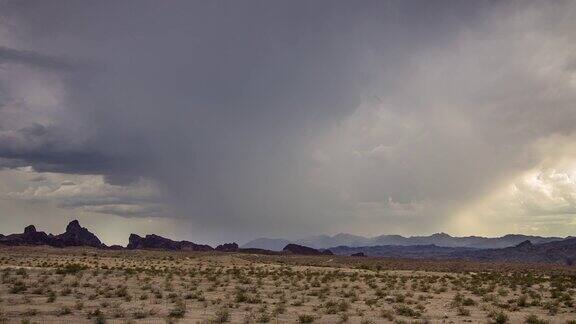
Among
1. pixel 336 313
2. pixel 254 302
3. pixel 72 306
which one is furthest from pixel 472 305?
pixel 72 306

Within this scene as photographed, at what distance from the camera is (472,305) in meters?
27.7

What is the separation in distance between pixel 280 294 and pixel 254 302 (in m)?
5.35

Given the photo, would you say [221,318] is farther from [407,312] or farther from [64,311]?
→ [407,312]

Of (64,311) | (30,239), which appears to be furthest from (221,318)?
(30,239)

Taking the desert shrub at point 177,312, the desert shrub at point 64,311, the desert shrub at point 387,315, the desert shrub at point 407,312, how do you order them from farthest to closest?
the desert shrub at point 407,312 < the desert shrub at point 387,315 < the desert shrub at point 177,312 < the desert shrub at point 64,311

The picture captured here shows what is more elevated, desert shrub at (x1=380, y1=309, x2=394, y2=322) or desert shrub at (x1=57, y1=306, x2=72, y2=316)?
desert shrub at (x1=57, y1=306, x2=72, y2=316)

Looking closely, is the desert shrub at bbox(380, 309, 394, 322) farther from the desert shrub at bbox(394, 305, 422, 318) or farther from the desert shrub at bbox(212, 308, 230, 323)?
the desert shrub at bbox(212, 308, 230, 323)

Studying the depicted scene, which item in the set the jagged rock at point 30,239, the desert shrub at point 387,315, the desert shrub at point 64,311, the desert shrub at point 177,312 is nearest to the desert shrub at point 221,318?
the desert shrub at point 177,312

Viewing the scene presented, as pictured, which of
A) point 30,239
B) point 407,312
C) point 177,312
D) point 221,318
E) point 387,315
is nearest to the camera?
point 221,318

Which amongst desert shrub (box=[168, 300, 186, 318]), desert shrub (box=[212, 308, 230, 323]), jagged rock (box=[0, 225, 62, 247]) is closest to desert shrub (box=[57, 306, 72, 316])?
desert shrub (box=[168, 300, 186, 318])

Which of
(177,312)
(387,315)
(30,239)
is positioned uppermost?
(30,239)

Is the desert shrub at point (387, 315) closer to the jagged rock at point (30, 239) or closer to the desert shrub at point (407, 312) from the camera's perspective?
the desert shrub at point (407, 312)

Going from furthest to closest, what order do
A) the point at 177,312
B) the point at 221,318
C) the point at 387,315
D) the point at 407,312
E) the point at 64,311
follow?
the point at 407,312 → the point at 387,315 → the point at 177,312 → the point at 64,311 → the point at 221,318

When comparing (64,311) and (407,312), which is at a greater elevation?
(64,311)
